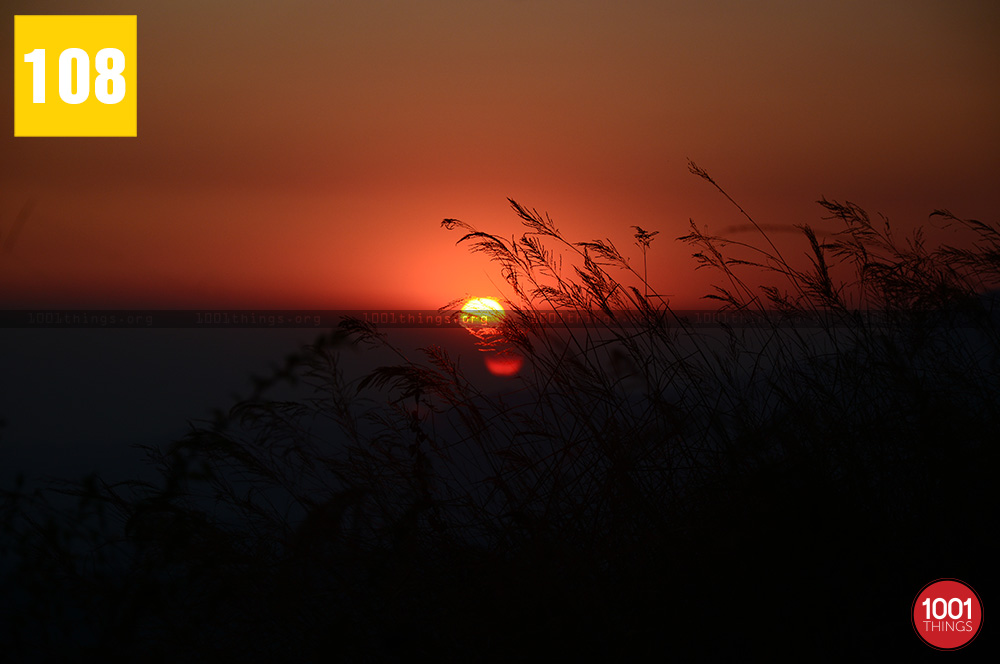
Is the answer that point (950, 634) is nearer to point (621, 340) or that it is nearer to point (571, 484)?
point (571, 484)

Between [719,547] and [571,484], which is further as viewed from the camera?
[571,484]

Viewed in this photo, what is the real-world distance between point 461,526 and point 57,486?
4.52 feet

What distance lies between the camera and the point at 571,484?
6.73 feet

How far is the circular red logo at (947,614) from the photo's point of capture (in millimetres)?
1506

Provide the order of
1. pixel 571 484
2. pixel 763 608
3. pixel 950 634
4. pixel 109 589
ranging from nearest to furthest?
pixel 950 634, pixel 763 608, pixel 109 589, pixel 571 484

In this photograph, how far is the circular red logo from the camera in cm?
151

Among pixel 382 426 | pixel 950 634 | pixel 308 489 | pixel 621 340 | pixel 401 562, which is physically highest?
pixel 621 340

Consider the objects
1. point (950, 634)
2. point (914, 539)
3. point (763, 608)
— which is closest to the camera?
point (950, 634)

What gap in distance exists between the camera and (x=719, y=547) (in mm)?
1686

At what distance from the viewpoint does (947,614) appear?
1544 mm

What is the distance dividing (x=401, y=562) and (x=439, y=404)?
590mm

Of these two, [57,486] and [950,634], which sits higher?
[57,486]

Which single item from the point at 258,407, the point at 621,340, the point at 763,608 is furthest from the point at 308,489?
the point at 763,608

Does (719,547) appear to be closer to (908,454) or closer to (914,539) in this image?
(914,539)
